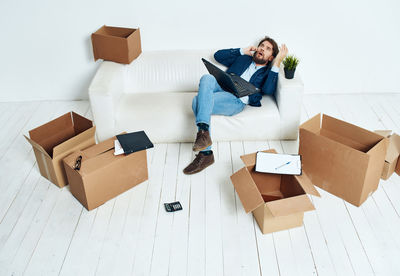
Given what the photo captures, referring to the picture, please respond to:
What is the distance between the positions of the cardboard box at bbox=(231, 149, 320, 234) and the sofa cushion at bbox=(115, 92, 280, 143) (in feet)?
1.98

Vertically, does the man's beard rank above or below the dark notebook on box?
above

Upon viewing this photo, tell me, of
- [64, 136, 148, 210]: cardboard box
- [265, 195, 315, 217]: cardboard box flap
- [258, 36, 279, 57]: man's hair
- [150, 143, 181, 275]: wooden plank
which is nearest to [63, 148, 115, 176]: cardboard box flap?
[64, 136, 148, 210]: cardboard box

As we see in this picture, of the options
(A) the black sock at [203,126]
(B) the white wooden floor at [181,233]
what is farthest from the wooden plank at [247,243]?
(A) the black sock at [203,126]

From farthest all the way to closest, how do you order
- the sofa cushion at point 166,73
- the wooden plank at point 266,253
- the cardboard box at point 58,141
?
the sofa cushion at point 166,73, the cardboard box at point 58,141, the wooden plank at point 266,253

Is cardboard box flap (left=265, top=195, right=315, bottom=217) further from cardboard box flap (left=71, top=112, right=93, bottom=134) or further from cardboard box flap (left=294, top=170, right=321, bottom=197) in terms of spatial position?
cardboard box flap (left=71, top=112, right=93, bottom=134)

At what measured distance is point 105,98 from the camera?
3074mm

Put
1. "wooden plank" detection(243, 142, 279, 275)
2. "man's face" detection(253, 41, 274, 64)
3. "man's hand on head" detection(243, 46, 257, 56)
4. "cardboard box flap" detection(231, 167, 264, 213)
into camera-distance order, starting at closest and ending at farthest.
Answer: "wooden plank" detection(243, 142, 279, 275), "cardboard box flap" detection(231, 167, 264, 213), "man's face" detection(253, 41, 274, 64), "man's hand on head" detection(243, 46, 257, 56)

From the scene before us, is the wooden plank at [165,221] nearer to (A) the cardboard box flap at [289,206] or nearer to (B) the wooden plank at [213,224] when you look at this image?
(B) the wooden plank at [213,224]

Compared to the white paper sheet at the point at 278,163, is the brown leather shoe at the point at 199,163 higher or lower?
lower

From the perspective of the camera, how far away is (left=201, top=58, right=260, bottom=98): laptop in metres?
2.91

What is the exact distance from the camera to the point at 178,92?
Answer: 11.7 feet

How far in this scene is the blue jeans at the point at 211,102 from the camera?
116 inches

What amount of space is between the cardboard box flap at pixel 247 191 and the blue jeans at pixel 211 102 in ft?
1.91

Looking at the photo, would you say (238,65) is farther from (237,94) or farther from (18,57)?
(18,57)
